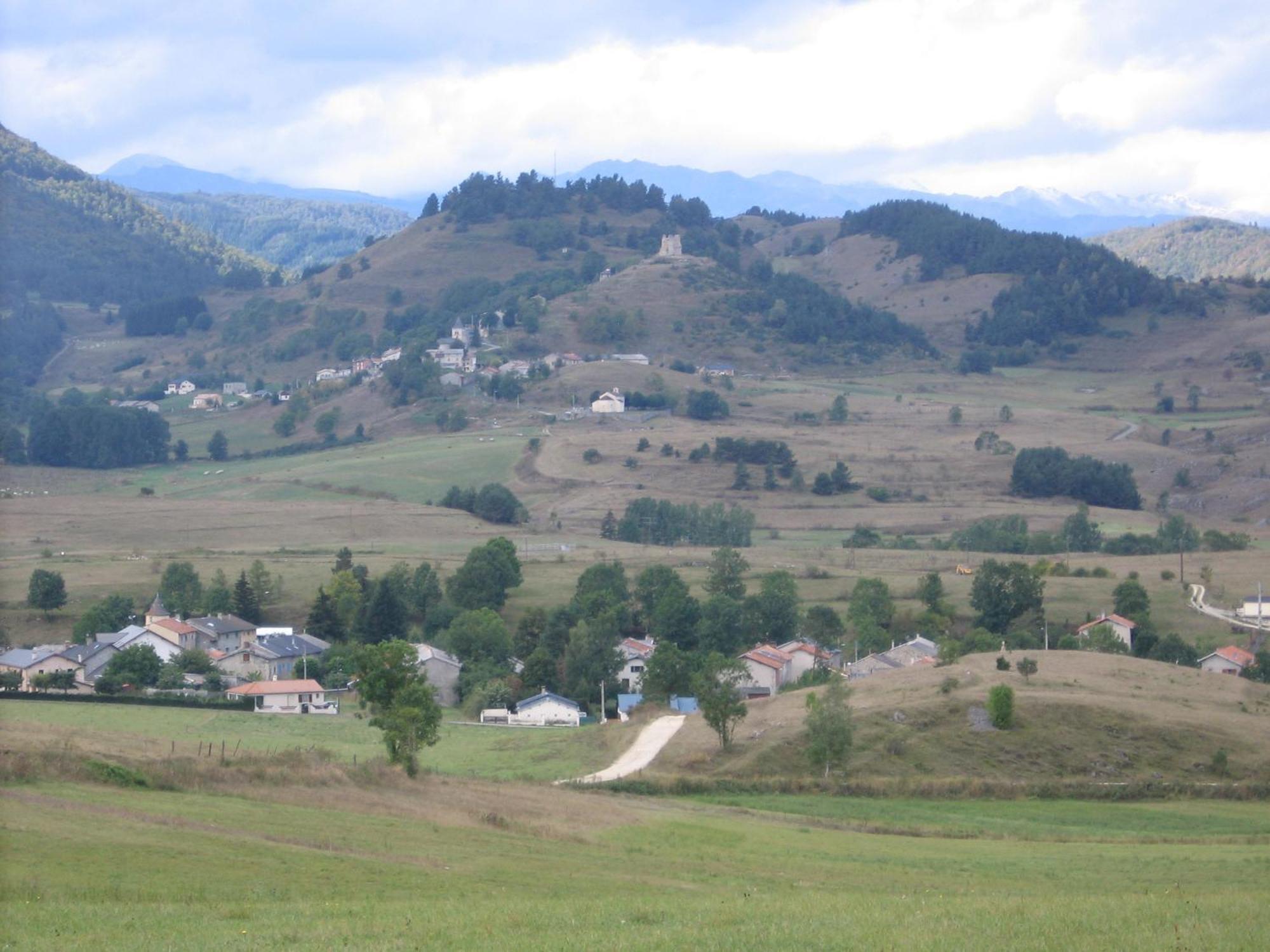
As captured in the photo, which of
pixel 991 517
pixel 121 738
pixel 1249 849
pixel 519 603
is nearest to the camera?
pixel 1249 849

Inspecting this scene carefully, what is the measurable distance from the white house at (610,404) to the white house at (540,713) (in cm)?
6833

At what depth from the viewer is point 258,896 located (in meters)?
15.0

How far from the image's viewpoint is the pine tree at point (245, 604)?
5650 centimetres

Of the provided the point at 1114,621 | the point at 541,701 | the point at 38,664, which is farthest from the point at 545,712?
the point at 1114,621

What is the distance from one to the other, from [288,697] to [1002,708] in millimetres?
21216

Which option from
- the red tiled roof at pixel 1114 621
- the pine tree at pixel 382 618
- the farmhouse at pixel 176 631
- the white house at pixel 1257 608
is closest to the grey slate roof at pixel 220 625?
the farmhouse at pixel 176 631

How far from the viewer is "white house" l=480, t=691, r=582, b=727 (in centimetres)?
4447

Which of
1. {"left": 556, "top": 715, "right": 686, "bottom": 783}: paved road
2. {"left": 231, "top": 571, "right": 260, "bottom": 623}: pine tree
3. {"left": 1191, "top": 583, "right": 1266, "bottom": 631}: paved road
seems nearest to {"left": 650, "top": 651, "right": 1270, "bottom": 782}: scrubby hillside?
{"left": 556, "top": 715, "right": 686, "bottom": 783}: paved road

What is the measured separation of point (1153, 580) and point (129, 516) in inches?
2025

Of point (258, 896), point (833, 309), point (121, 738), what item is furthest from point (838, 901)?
point (833, 309)

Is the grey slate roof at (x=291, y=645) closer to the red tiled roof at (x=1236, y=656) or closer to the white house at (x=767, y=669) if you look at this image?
the white house at (x=767, y=669)

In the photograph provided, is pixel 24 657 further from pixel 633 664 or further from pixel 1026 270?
pixel 1026 270

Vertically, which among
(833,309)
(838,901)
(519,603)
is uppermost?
(833,309)

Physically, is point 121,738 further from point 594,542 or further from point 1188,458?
point 1188,458
